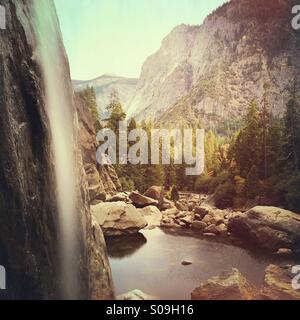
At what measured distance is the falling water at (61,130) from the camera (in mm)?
5492

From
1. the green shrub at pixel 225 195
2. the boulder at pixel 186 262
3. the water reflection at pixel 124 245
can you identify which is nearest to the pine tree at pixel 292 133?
the green shrub at pixel 225 195

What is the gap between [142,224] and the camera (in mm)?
8250

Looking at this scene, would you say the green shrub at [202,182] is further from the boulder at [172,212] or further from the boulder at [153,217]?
the boulder at [153,217]

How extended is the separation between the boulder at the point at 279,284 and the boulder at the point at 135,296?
1.73 metres

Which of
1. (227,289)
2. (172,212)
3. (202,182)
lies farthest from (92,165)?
(227,289)

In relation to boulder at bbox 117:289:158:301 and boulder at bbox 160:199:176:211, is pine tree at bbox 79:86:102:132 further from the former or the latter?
boulder at bbox 117:289:158:301

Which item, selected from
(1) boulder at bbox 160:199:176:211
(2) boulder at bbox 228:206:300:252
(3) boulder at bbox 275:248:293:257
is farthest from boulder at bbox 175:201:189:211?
(3) boulder at bbox 275:248:293:257

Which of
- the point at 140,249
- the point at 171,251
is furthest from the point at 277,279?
the point at 140,249

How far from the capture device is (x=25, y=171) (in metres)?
4.85

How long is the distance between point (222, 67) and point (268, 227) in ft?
10.4

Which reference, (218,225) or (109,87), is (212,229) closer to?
(218,225)

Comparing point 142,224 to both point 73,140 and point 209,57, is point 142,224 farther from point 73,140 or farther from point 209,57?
point 209,57

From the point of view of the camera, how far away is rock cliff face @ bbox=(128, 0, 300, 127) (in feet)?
24.9

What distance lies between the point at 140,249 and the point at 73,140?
8.18ft
